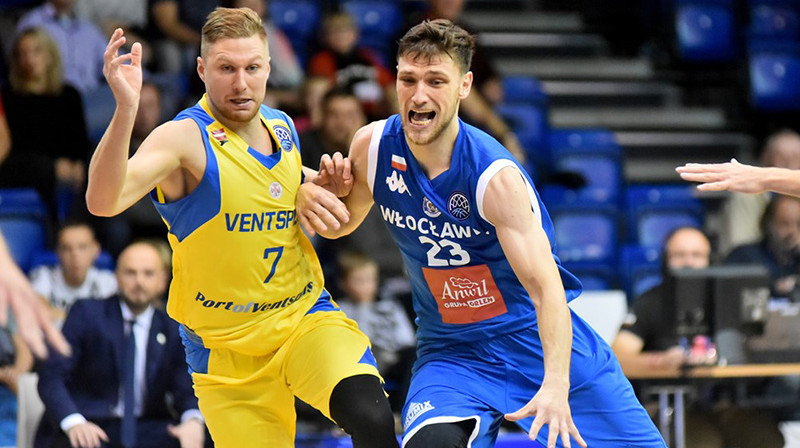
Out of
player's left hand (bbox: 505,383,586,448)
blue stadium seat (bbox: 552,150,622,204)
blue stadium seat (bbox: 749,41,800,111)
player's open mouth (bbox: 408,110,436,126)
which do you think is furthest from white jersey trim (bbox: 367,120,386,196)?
blue stadium seat (bbox: 749,41,800,111)

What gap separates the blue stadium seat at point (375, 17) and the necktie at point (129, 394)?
4.89 metres

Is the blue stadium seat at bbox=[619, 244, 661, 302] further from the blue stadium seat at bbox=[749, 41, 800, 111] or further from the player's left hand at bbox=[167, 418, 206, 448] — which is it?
the player's left hand at bbox=[167, 418, 206, 448]

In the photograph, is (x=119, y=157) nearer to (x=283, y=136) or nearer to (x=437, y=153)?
(x=283, y=136)

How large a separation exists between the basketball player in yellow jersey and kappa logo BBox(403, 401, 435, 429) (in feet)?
0.29

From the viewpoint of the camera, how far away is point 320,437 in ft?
20.1

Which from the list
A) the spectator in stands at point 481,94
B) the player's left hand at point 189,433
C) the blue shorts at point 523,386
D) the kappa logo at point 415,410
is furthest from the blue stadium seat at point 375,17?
the kappa logo at point 415,410

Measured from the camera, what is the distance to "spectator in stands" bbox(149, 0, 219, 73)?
369 inches

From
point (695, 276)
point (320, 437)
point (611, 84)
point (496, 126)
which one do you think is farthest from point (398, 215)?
point (611, 84)

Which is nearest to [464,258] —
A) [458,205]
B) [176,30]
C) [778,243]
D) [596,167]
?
[458,205]

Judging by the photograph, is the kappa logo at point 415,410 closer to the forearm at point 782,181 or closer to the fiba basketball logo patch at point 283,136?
the fiba basketball logo patch at point 283,136

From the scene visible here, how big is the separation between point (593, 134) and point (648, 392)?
4446 mm

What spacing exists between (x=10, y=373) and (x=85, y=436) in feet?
2.41

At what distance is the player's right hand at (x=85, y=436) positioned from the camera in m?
5.93

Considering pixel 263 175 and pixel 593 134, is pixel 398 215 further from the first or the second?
pixel 593 134
